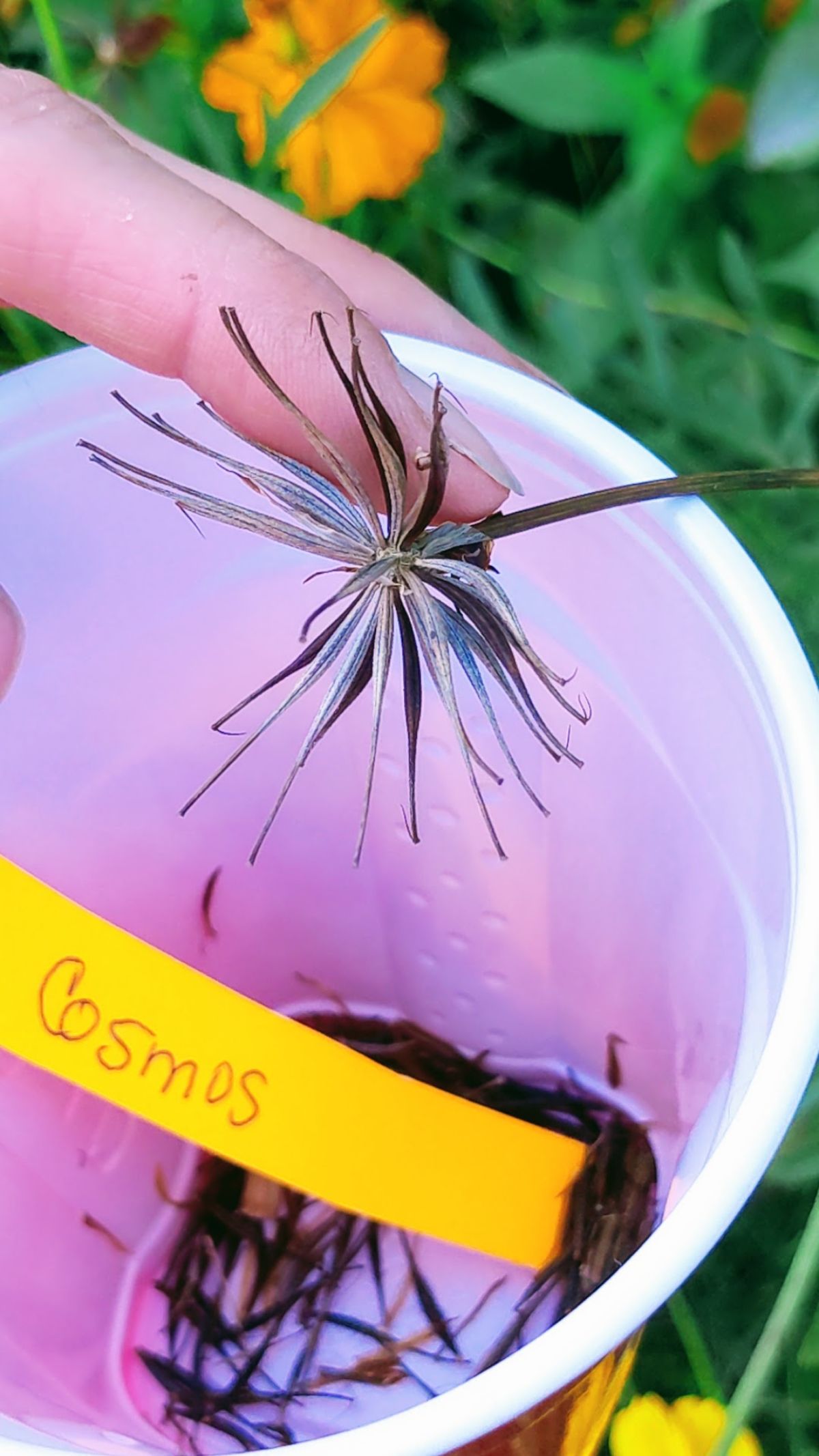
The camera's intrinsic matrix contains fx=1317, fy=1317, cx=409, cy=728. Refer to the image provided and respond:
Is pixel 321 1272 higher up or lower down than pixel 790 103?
lower down

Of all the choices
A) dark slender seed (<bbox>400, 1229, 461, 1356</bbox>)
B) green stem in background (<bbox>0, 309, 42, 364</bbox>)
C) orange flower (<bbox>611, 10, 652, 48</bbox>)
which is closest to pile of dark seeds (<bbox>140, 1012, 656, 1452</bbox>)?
dark slender seed (<bbox>400, 1229, 461, 1356</bbox>)

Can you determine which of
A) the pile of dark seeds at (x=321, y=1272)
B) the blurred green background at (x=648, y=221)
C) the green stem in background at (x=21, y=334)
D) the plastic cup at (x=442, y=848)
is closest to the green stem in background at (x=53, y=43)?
the blurred green background at (x=648, y=221)

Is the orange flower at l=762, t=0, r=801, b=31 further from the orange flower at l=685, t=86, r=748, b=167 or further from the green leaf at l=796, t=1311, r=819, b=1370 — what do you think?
the green leaf at l=796, t=1311, r=819, b=1370

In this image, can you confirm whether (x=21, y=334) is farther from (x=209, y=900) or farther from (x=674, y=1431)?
(x=674, y=1431)

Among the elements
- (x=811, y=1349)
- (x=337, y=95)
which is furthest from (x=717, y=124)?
(x=811, y=1349)

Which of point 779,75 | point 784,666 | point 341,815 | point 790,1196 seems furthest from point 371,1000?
point 779,75
